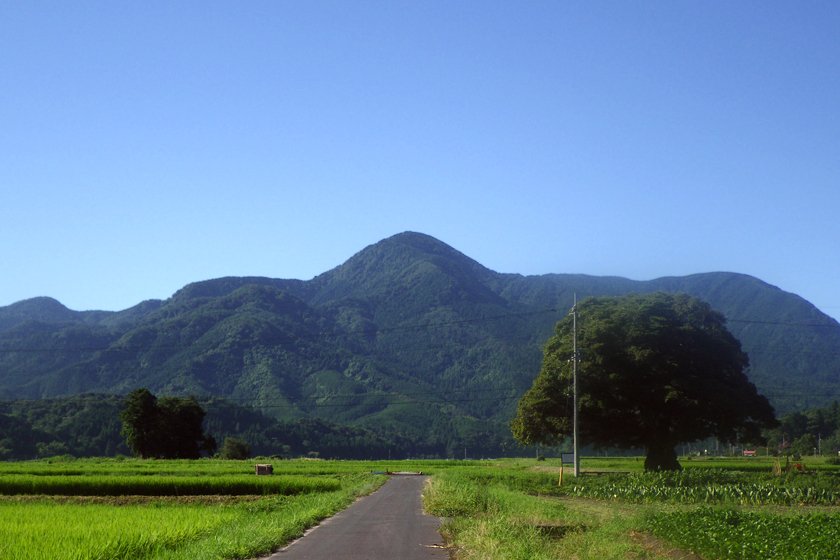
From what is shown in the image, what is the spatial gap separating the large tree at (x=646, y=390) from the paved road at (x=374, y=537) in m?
26.5

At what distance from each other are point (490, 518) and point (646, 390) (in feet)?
122

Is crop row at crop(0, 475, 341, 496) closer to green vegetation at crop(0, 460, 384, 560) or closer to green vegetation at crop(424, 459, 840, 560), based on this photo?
green vegetation at crop(0, 460, 384, 560)

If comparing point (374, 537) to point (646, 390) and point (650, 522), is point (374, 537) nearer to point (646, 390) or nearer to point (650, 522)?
point (650, 522)

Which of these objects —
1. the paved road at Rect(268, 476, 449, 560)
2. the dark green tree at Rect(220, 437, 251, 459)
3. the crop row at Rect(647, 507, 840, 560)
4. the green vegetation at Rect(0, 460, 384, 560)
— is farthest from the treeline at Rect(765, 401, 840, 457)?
the crop row at Rect(647, 507, 840, 560)

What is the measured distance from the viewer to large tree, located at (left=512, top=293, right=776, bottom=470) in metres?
58.6

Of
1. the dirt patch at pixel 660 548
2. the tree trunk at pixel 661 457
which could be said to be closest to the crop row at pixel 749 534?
the dirt patch at pixel 660 548

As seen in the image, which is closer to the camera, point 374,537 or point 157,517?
point 374,537

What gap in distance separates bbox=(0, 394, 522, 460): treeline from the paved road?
82112mm

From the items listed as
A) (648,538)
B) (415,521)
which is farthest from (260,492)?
(648,538)

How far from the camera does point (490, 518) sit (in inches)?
954

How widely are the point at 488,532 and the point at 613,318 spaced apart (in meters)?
42.7

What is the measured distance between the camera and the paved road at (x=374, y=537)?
20281 mm

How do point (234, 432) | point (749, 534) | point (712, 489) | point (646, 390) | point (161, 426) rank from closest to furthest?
point (749, 534) → point (712, 489) → point (646, 390) → point (161, 426) → point (234, 432)

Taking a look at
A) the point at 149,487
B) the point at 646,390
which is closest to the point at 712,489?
the point at 646,390
